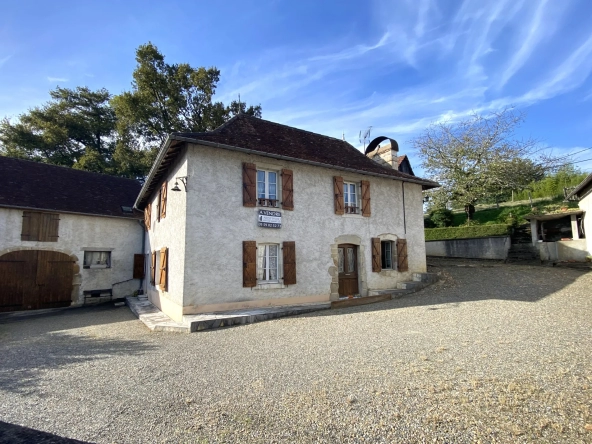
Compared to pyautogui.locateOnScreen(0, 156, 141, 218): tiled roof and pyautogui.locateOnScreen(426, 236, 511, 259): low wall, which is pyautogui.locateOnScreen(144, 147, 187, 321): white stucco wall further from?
pyautogui.locateOnScreen(426, 236, 511, 259): low wall

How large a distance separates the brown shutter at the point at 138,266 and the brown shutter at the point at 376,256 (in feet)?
32.6

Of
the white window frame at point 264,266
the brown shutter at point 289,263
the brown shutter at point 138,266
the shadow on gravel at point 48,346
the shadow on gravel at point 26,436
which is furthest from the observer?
the brown shutter at point 138,266

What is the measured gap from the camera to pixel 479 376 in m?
3.77

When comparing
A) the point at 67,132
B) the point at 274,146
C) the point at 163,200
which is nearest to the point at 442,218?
the point at 274,146

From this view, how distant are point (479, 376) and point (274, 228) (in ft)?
20.5

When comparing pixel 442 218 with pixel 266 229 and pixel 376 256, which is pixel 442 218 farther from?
pixel 266 229

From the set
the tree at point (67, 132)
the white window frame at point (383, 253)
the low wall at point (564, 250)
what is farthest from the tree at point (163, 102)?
the low wall at point (564, 250)

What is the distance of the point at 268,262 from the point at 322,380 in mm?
5352

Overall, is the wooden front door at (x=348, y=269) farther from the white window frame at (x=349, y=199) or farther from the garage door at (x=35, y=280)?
the garage door at (x=35, y=280)

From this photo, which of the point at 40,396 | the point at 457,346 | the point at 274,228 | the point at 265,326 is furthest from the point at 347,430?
the point at 274,228

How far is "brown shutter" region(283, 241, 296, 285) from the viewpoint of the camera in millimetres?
9078

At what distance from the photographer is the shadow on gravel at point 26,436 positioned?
280cm

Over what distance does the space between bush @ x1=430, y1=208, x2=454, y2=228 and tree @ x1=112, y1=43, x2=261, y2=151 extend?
15.7m

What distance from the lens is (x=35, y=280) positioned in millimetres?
11766
